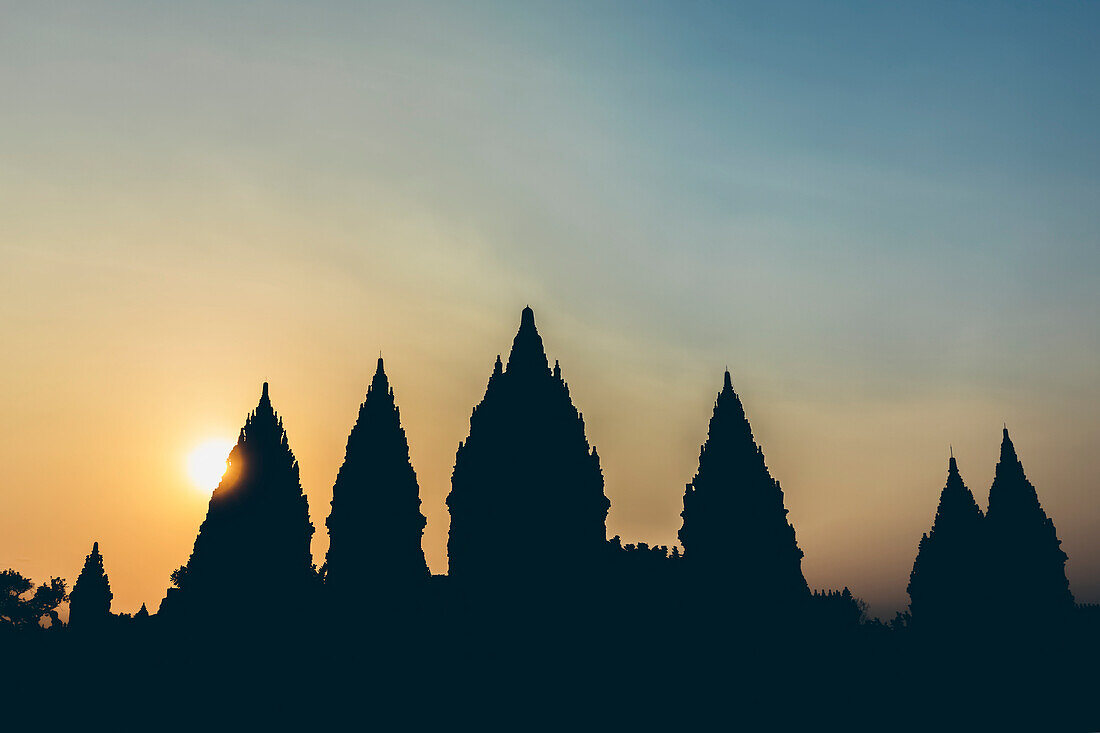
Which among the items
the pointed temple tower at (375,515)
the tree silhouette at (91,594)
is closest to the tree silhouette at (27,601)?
the tree silhouette at (91,594)

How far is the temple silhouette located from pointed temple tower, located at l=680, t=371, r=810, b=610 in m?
0.08

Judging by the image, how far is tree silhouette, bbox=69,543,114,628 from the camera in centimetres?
6200

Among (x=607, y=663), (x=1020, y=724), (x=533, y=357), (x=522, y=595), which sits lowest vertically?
(x=1020, y=724)

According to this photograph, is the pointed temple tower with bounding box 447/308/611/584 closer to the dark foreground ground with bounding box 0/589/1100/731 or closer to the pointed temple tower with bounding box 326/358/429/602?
the dark foreground ground with bounding box 0/589/1100/731

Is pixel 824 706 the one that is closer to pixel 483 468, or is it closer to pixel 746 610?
pixel 746 610

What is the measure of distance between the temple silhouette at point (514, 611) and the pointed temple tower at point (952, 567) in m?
6.17

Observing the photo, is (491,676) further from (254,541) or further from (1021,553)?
(1021,553)

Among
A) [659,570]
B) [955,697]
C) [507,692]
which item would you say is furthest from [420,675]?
[955,697]

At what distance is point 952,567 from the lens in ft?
182

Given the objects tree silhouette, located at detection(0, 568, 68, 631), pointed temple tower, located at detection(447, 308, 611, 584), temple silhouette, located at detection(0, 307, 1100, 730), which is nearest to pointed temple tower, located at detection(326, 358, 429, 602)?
temple silhouette, located at detection(0, 307, 1100, 730)

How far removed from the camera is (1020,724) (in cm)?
4662

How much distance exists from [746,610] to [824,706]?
15.2 feet

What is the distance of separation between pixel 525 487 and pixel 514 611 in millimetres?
4255

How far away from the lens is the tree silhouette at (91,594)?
62.0 metres
